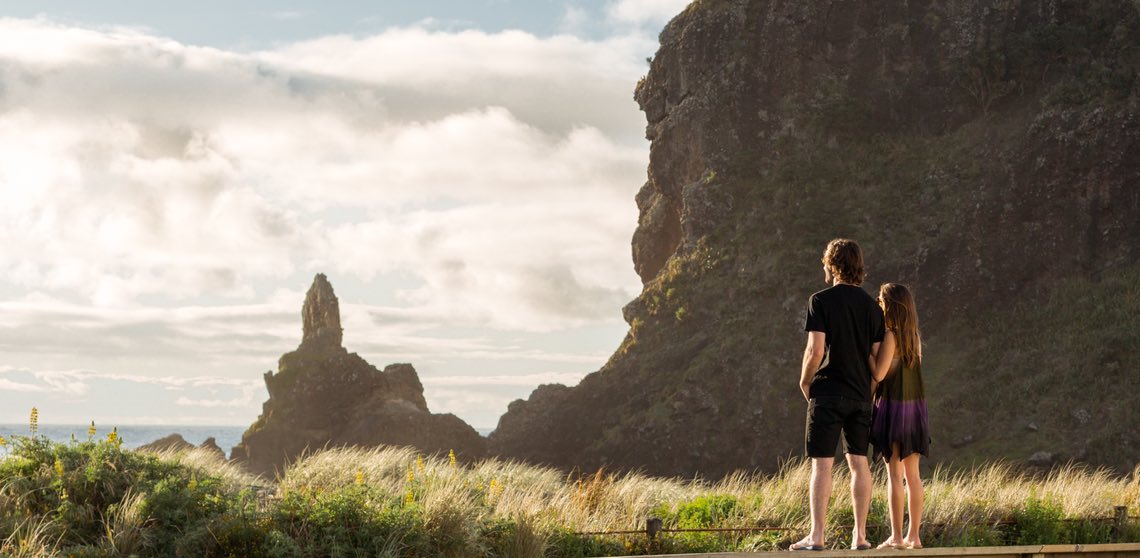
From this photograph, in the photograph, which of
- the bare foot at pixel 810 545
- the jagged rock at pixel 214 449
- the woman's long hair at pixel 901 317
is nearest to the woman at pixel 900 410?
the woman's long hair at pixel 901 317

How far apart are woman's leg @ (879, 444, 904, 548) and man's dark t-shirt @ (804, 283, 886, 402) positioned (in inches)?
32.5

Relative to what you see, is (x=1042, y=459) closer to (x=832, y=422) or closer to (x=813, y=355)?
(x=832, y=422)

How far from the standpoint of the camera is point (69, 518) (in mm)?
10148

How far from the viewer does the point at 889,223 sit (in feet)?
190

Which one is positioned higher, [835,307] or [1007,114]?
[1007,114]

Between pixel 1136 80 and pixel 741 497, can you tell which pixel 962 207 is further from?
pixel 741 497

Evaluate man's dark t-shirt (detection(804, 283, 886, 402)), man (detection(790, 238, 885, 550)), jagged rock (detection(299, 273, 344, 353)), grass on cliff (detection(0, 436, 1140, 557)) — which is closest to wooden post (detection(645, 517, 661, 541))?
grass on cliff (detection(0, 436, 1140, 557))

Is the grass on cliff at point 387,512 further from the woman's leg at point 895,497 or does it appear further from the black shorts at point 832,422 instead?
the black shorts at point 832,422

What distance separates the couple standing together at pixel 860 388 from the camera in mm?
8539

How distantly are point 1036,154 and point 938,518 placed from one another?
1848 inches

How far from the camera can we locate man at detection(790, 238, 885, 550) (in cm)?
851

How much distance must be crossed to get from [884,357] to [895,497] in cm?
129

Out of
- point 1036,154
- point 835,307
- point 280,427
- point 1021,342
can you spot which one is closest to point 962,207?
point 1036,154

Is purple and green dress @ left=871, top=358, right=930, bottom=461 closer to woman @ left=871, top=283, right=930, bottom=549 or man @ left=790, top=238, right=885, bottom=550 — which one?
woman @ left=871, top=283, right=930, bottom=549
